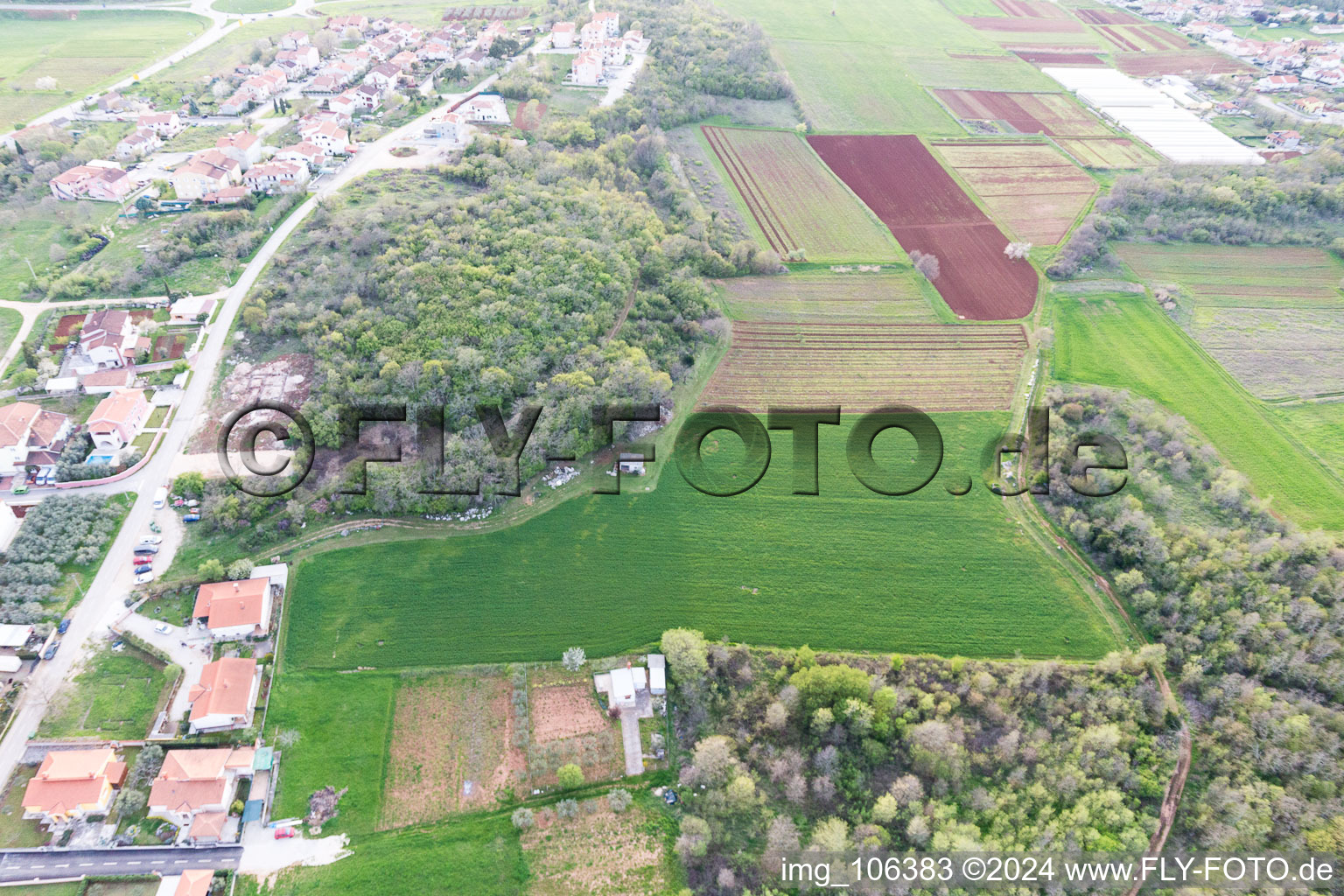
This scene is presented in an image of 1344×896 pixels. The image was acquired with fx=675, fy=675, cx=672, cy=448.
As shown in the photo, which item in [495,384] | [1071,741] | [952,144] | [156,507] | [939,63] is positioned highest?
[939,63]

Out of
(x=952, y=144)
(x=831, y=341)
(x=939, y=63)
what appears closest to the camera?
(x=831, y=341)

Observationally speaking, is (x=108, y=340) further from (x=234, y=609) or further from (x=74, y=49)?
(x=74, y=49)

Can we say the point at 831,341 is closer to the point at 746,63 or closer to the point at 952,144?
the point at 952,144

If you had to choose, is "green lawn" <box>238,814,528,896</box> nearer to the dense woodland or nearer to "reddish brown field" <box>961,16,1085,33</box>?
the dense woodland

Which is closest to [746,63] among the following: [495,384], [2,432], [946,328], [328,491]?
[946,328]

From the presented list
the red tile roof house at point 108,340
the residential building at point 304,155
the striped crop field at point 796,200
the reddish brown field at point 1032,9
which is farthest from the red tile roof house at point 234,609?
the reddish brown field at point 1032,9

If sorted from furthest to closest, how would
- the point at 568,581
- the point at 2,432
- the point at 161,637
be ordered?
the point at 2,432, the point at 568,581, the point at 161,637

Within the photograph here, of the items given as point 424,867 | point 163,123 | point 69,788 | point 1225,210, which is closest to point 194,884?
point 69,788
